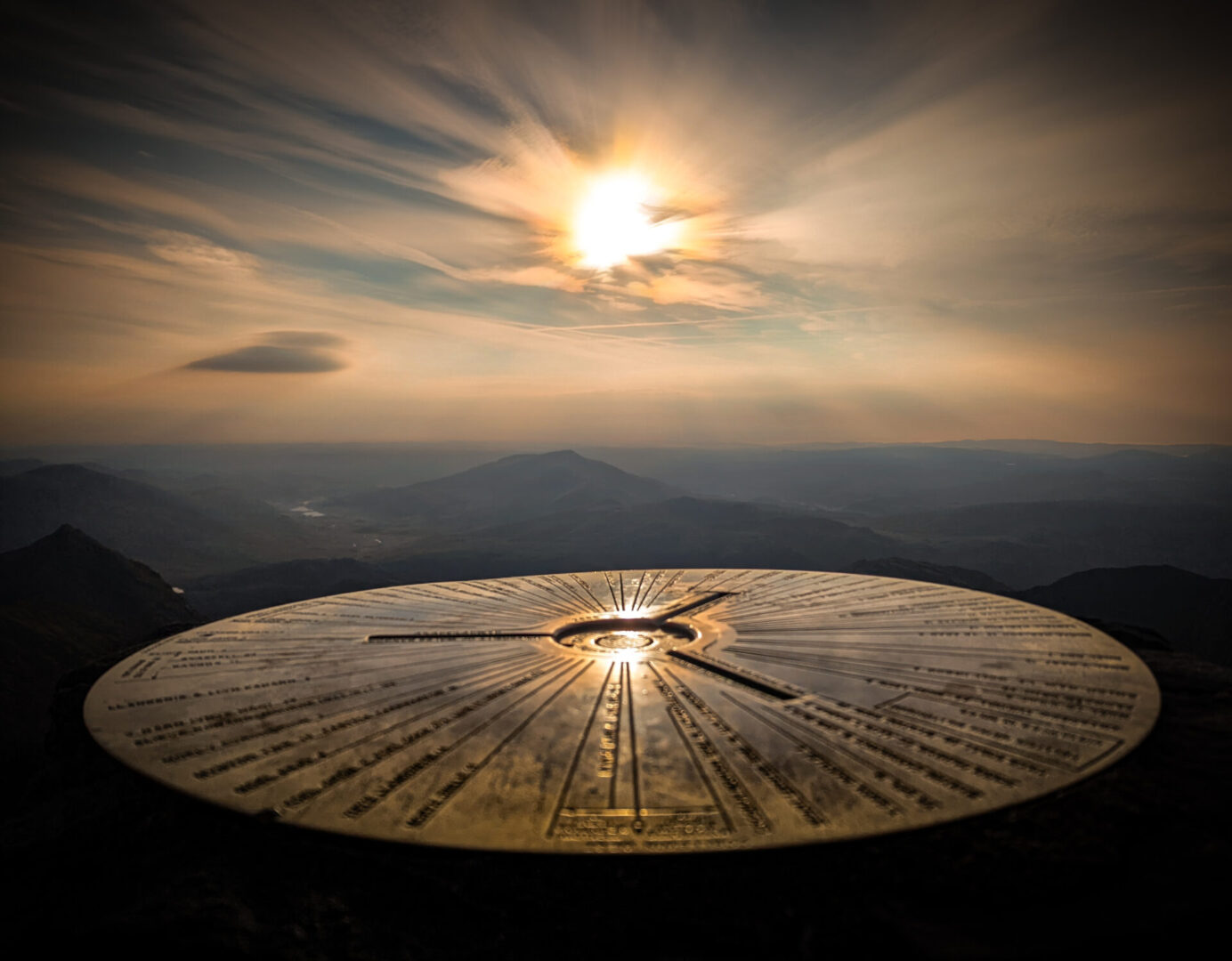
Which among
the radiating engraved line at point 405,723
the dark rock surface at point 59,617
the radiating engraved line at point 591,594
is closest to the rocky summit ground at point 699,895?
the radiating engraved line at point 405,723

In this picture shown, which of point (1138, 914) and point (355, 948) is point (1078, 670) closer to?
point (1138, 914)

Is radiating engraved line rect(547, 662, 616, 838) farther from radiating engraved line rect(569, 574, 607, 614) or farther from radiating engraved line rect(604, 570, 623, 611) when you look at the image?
radiating engraved line rect(604, 570, 623, 611)

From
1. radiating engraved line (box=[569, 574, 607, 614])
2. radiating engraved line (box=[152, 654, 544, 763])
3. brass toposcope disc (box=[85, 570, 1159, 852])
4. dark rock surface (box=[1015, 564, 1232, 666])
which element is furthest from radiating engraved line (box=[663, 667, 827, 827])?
dark rock surface (box=[1015, 564, 1232, 666])

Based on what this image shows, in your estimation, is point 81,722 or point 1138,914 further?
point 81,722

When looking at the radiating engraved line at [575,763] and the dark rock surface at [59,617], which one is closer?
the radiating engraved line at [575,763]

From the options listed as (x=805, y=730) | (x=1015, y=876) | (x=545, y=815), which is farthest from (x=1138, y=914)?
(x=545, y=815)

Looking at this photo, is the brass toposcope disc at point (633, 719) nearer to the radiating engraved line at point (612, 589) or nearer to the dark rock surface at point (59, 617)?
the radiating engraved line at point (612, 589)
